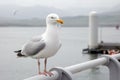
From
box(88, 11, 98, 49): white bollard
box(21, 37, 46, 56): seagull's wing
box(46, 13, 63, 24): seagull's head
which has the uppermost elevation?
box(46, 13, 63, 24): seagull's head

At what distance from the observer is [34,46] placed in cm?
391

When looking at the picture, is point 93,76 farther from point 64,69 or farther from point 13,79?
point 64,69

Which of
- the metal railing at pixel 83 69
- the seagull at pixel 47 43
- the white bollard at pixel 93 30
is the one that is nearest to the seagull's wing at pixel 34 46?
the seagull at pixel 47 43

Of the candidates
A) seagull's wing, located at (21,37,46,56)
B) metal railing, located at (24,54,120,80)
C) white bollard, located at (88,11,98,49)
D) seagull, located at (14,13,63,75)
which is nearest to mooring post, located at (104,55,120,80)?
metal railing, located at (24,54,120,80)

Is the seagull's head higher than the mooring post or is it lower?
higher

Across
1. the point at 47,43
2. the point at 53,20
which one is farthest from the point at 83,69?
the point at 53,20

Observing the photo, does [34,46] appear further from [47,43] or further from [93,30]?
[93,30]

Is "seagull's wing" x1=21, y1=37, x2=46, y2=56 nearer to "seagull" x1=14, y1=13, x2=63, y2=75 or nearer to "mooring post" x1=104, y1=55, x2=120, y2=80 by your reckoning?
"seagull" x1=14, y1=13, x2=63, y2=75

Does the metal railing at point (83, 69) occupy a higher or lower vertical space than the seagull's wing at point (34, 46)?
lower

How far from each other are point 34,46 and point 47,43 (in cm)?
26

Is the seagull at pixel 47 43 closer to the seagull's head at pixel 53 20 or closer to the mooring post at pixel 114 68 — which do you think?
the seagull's head at pixel 53 20

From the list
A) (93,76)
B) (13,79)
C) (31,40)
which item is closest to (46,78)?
(31,40)

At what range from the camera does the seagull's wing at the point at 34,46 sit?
3.75 m

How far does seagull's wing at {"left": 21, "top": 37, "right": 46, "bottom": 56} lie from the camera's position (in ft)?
12.3
